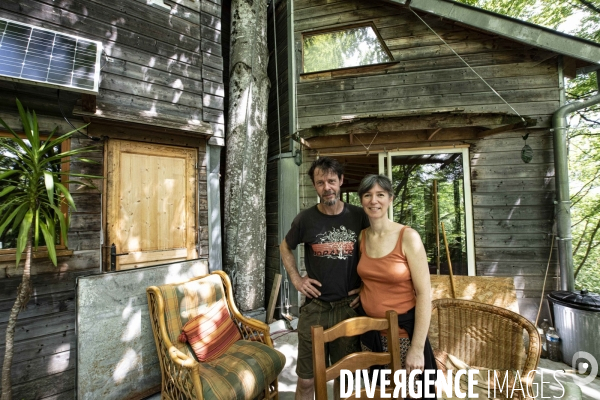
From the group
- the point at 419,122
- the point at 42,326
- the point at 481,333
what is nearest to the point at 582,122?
the point at 419,122

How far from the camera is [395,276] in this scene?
1.32m

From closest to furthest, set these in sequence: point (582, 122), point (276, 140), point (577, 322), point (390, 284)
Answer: point (390, 284), point (577, 322), point (276, 140), point (582, 122)

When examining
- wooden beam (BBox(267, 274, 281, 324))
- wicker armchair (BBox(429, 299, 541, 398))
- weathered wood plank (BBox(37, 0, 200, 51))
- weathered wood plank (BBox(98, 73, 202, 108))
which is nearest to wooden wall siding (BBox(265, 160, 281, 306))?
wooden beam (BBox(267, 274, 281, 324))

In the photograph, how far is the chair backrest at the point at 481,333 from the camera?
1.55 meters

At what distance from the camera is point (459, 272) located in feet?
11.1

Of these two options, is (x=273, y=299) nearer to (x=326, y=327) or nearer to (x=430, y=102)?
(x=326, y=327)

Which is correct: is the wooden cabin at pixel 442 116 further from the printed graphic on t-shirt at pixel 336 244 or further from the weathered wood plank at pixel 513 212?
the printed graphic on t-shirt at pixel 336 244

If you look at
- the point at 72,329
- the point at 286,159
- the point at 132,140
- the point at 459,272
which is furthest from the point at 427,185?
the point at 72,329

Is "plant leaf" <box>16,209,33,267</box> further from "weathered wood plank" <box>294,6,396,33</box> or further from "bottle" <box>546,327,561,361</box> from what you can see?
"bottle" <box>546,327,561,361</box>

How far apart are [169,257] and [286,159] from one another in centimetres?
214

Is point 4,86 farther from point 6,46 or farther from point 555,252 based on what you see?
point 555,252

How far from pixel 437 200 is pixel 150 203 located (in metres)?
3.62

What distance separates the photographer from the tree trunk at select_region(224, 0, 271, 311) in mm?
3504

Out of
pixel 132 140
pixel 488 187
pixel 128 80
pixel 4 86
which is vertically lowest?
pixel 488 187
